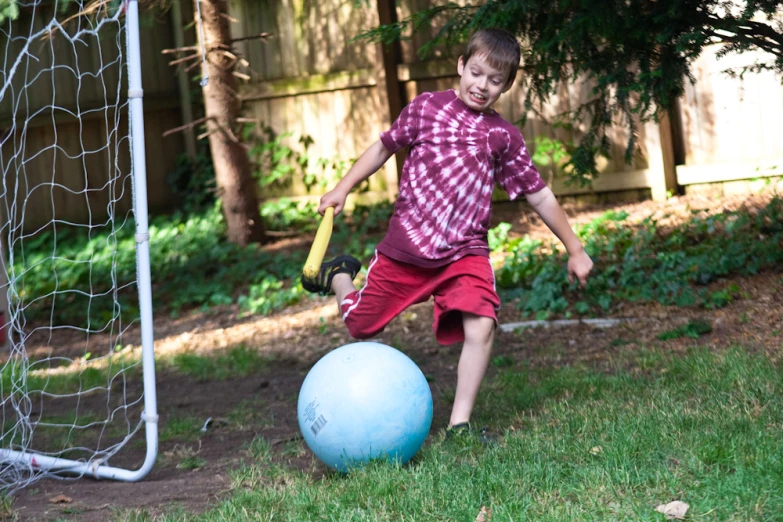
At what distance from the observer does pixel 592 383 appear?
14.5 ft

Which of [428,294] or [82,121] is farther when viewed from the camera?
[82,121]

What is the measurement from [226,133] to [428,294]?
527 centimetres

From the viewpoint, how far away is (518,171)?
4.02 meters

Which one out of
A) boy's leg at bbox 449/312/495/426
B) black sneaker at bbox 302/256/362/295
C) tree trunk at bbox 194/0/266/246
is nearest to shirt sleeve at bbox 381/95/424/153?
black sneaker at bbox 302/256/362/295

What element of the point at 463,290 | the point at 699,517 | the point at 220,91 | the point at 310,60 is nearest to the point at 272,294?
the point at 220,91

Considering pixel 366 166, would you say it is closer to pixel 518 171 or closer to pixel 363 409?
pixel 518 171

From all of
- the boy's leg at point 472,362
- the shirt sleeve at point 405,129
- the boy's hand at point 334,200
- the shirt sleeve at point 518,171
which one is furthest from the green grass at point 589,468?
the shirt sleeve at point 405,129

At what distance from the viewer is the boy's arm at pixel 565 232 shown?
3896 mm

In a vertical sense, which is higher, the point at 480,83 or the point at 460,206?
the point at 480,83

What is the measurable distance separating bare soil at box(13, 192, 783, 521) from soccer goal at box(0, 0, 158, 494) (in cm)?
20

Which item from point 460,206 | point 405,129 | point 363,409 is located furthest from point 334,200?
point 363,409

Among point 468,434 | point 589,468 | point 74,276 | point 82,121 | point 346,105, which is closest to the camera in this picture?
point 589,468

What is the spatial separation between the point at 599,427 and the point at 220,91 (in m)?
6.16

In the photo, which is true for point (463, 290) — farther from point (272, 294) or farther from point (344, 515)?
point (272, 294)
